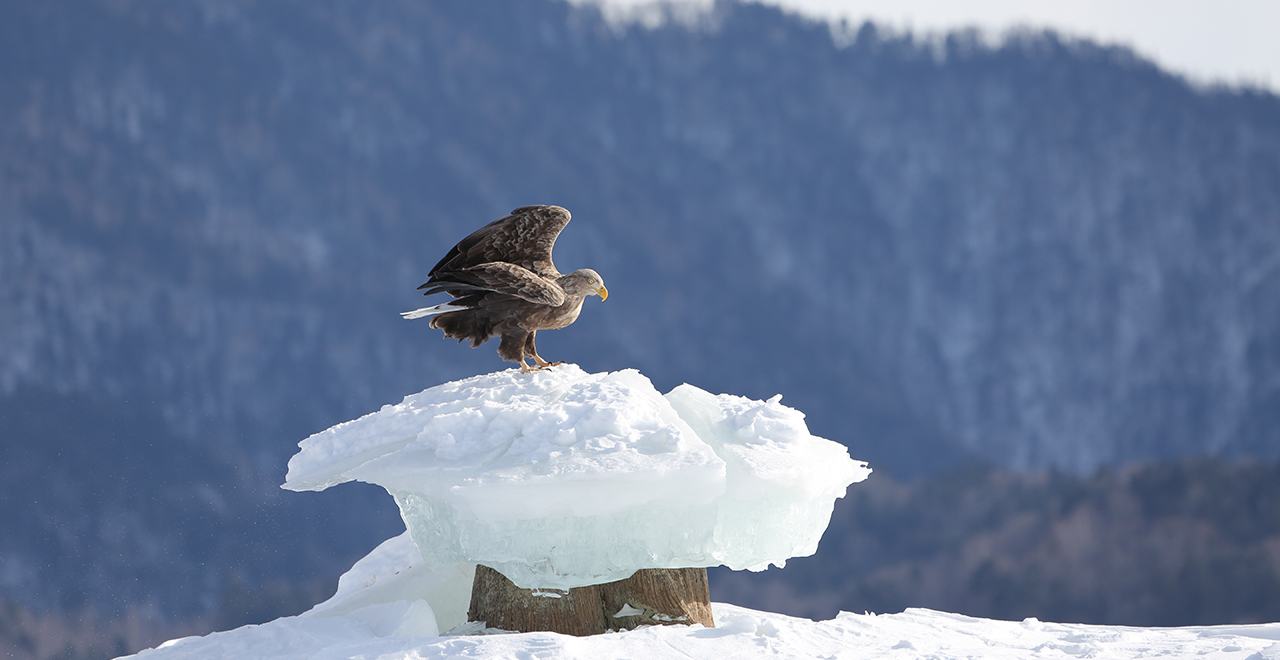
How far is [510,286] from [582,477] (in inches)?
54.8

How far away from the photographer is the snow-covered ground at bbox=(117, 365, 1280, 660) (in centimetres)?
520

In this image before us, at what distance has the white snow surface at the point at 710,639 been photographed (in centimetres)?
503

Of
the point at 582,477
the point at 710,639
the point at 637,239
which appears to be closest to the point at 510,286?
the point at 582,477

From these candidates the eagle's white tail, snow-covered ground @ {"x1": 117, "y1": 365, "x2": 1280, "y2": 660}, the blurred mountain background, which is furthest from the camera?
the blurred mountain background

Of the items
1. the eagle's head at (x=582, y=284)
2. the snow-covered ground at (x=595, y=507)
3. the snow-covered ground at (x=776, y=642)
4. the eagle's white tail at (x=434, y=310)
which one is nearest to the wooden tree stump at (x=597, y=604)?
the snow-covered ground at (x=595, y=507)

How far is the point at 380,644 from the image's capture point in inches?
205

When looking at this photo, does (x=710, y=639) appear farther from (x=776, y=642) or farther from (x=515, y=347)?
(x=515, y=347)

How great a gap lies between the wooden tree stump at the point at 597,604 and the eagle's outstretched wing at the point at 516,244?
6.08 feet

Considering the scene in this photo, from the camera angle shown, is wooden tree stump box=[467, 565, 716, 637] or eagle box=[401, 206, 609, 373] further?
eagle box=[401, 206, 609, 373]

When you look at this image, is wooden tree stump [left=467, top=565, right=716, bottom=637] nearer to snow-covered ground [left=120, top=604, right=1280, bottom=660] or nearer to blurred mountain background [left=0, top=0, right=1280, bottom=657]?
snow-covered ground [left=120, top=604, right=1280, bottom=660]

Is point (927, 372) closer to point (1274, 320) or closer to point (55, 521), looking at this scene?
point (1274, 320)

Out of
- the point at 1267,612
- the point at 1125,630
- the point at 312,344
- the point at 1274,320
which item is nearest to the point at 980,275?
the point at 1274,320

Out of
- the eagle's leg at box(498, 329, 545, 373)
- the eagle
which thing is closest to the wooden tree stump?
the eagle's leg at box(498, 329, 545, 373)

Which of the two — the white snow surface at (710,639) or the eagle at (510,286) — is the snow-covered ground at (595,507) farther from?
the eagle at (510,286)
